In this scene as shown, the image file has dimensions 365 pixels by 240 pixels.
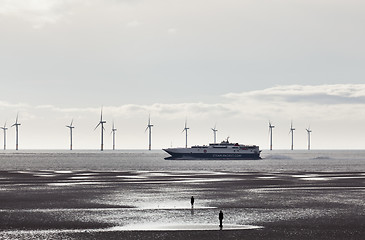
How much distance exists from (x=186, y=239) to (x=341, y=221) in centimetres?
1533

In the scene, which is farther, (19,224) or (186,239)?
(19,224)

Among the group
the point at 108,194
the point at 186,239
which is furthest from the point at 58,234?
the point at 108,194

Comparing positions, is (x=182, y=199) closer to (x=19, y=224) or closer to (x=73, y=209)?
(x=73, y=209)

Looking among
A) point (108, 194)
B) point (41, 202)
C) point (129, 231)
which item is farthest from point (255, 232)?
point (108, 194)

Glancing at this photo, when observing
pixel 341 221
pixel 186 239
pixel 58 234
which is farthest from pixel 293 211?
pixel 58 234

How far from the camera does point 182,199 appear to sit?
212ft

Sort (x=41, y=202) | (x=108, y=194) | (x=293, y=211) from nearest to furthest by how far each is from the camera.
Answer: (x=293, y=211) → (x=41, y=202) → (x=108, y=194)

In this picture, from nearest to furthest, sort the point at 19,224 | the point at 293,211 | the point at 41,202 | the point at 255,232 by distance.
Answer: the point at 255,232
the point at 19,224
the point at 293,211
the point at 41,202

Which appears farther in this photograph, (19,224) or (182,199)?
(182,199)

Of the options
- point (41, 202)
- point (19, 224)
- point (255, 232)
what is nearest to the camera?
point (255, 232)

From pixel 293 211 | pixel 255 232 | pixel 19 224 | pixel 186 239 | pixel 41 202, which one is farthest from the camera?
pixel 41 202

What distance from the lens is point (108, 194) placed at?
237 feet

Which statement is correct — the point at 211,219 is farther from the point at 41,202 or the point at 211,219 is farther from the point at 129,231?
the point at 41,202

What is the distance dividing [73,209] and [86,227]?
11866 mm
